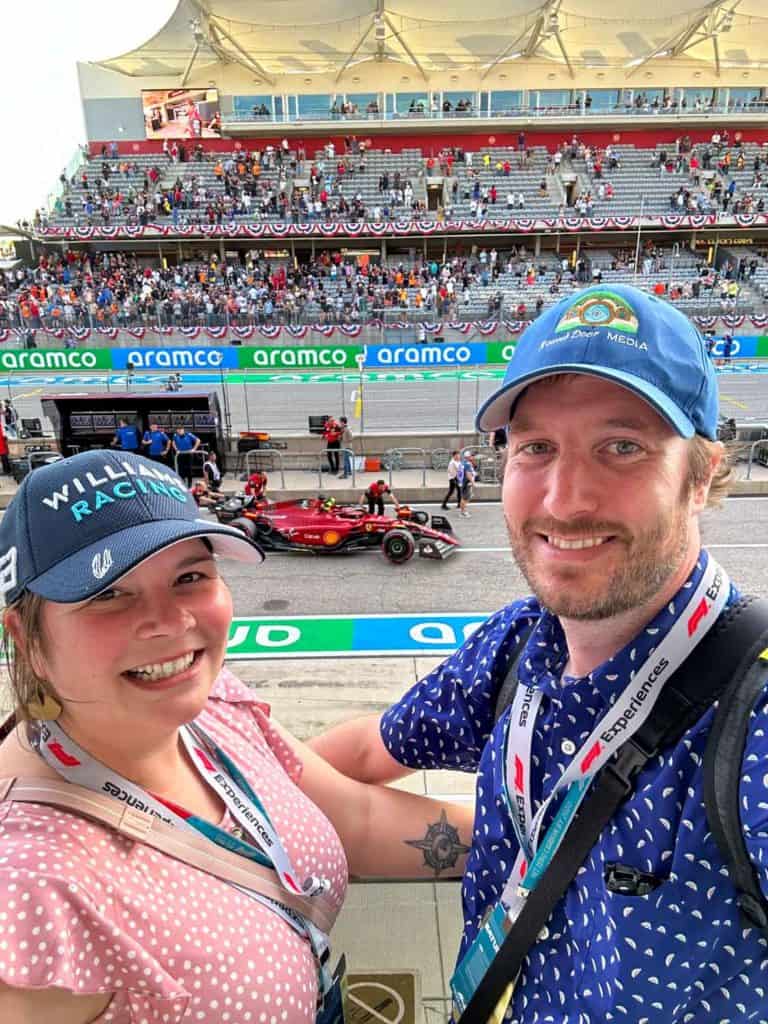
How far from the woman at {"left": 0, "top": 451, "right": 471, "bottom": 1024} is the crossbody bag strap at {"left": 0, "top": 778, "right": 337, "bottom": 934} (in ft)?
0.04

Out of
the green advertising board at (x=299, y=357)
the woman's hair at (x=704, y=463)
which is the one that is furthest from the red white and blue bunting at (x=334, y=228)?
the woman's hair at (x=704, y=463)

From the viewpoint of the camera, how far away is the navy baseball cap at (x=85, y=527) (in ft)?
4.46

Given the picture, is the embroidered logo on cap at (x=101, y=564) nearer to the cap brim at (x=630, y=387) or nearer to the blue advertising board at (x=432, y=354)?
the cap brim at (x=630, y=387)

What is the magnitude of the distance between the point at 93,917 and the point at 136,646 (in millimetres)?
493

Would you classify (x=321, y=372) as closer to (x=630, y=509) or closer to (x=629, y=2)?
(x=630, y=509)

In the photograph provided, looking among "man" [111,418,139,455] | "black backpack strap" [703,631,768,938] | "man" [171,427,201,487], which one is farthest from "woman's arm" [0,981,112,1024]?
"man" [111,418,139,455]

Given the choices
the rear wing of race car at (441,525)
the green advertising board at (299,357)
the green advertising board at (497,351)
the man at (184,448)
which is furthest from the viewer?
the green advertising board at (299,357)

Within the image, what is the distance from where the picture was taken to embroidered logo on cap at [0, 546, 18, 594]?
1398mm

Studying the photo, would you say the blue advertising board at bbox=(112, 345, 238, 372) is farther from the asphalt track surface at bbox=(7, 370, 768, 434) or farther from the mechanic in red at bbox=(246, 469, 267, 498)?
the mechanic in red at bbox=(246, 469, 267, 498)

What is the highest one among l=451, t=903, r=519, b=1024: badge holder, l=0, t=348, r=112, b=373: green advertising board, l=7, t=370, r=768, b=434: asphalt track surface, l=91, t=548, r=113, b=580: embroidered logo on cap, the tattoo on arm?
l=91, t=548, r=113, b=580: embroidered logo on cap

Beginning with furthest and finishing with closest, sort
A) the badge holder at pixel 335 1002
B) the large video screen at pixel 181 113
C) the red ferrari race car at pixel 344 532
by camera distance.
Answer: the large video screen at pixel 181 113, the red ferrari race car at pixel 344 532, the badge holder at pixel 335 1002

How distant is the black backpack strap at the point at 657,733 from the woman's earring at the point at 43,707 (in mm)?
1106

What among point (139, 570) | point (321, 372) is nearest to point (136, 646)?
point (139, 570)

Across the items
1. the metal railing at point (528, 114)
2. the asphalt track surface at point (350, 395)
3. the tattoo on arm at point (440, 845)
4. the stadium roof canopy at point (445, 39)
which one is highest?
the stadium roof canopy at point (445, 39)
